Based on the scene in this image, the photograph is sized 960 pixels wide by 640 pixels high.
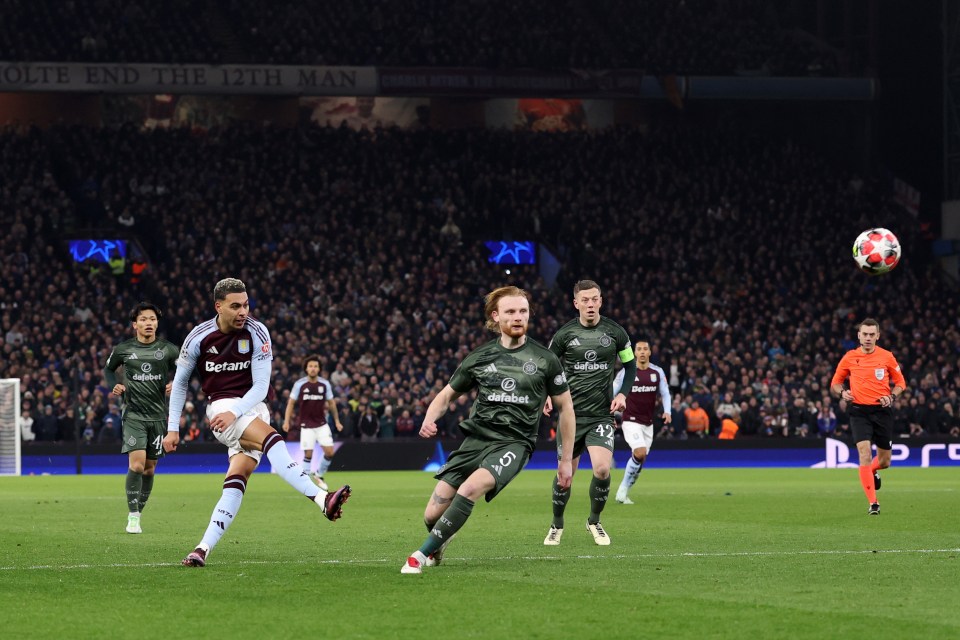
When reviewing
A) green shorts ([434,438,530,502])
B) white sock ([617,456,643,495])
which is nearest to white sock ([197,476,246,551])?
green shorts ([434,438,530,502])

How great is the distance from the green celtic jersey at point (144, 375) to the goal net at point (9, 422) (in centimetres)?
1537

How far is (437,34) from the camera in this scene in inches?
1971

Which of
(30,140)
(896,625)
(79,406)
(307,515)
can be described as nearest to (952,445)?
(79,406)

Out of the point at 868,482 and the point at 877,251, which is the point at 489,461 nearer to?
the point at 868,482

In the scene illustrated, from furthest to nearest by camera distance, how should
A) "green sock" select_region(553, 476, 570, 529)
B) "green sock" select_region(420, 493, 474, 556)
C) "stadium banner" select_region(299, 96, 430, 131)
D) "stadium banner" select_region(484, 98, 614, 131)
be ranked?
1. "stadium banner" select_region(484, 98, 614, 131)
2. "stadium banner" select_region(299, 96, 430, 131)
3. "green sock" select_region(553, 476, 570, 529)
4. "green sock" select_region(420, 493, 474, 556)

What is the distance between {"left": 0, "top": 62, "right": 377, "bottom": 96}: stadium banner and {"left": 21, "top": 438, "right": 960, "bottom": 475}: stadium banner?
13633mm

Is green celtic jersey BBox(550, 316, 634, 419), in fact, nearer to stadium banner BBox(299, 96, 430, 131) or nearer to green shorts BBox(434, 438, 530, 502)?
green shorts BBox(434, 438, 530, 502)

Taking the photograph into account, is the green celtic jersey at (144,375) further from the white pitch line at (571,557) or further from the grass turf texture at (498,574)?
the white pitch line at (571,557)

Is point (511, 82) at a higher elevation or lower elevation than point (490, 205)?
higher

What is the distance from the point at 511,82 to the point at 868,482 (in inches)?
1237

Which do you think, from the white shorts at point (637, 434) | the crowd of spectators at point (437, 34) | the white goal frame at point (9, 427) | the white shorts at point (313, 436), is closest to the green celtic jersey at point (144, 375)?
the white shorts at point (637, 434)

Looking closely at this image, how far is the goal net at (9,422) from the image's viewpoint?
3203cm

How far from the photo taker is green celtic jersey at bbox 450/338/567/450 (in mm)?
11461

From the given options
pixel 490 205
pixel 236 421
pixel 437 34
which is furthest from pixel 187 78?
pixel 236 421
